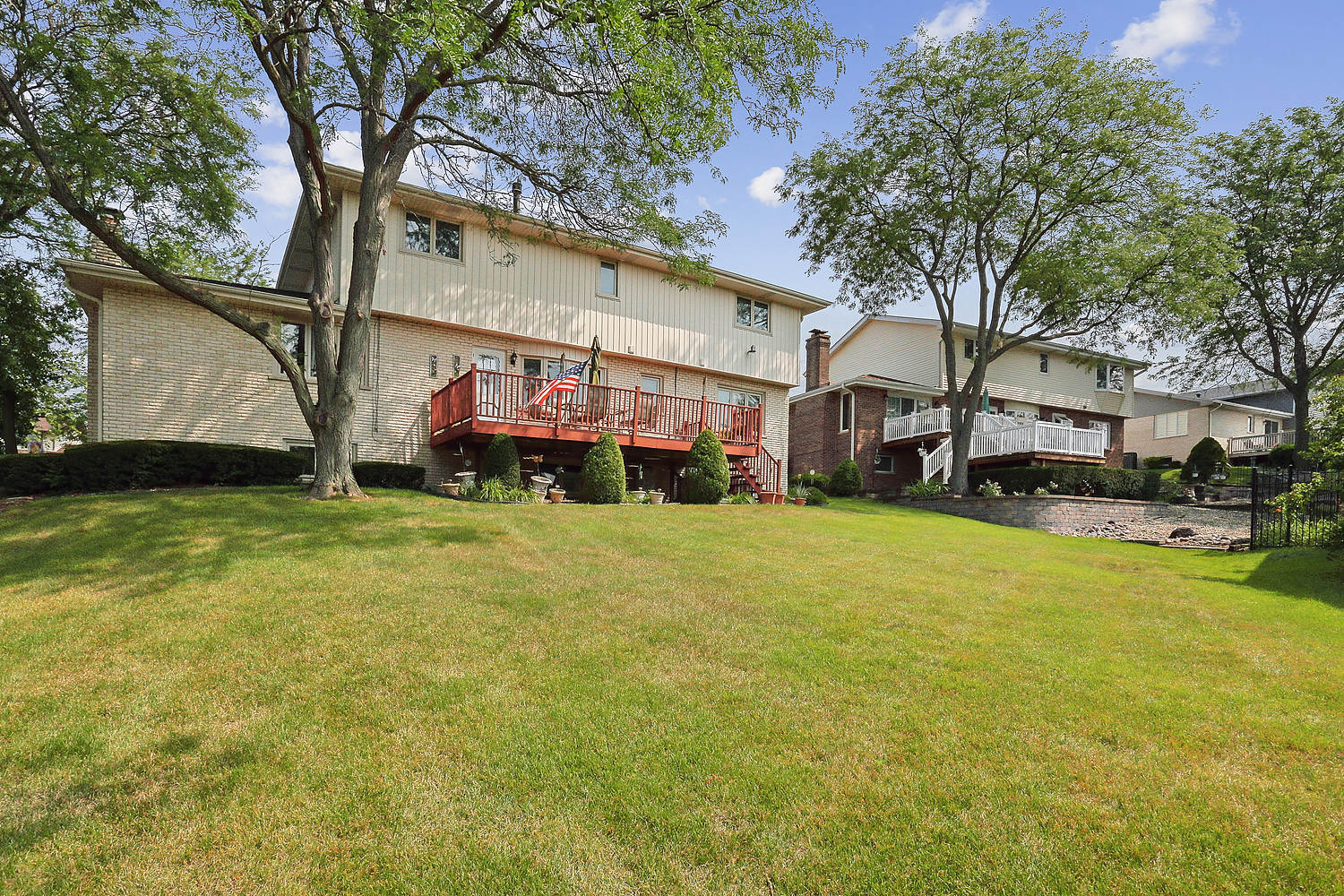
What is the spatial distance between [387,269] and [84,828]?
1348 centimetres

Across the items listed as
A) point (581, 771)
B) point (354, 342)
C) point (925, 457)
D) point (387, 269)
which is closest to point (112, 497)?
point (354, 342)

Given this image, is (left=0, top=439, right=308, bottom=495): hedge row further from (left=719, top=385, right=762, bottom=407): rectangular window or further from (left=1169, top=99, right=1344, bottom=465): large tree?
(left=1169, top=99, right=1344, bottom=465): large tree

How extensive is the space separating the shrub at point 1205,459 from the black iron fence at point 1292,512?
14325 mm

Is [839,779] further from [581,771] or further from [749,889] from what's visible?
[581,771]

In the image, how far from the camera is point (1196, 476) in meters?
25.5

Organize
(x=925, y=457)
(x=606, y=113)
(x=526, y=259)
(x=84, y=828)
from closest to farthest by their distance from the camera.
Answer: (x=84, y=828) → (x=606, y=113) → (x=526, y=259) → (x=925, y=457)

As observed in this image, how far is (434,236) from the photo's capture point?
51.0 ft

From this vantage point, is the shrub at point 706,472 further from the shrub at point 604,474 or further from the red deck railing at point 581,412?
the shrub at point 604,474

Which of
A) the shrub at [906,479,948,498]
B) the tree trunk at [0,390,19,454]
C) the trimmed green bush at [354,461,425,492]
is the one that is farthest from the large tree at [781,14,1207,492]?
the tree trunk at [0,390,19,454]

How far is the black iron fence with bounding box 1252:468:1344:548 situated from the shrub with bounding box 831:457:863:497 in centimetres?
1067

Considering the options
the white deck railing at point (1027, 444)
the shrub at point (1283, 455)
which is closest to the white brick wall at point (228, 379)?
the white deck railing at point (1027, 444)

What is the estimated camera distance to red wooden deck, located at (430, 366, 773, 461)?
44.2ft

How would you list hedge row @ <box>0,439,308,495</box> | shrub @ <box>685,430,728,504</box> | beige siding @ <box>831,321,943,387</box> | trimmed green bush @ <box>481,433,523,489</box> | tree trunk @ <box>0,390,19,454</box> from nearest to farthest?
hedge row @ <box>0,439,308,495</box>, trimmed green bush @ <box>481,433,523,489</box>, shrub @ <box>685,430,728,504</box>, tree trunk @ <box>0,390,19,454</box>, beige siding @ <box>831,321,943,387</box>

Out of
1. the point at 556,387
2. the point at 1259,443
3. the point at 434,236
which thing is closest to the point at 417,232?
the point at 434,236
